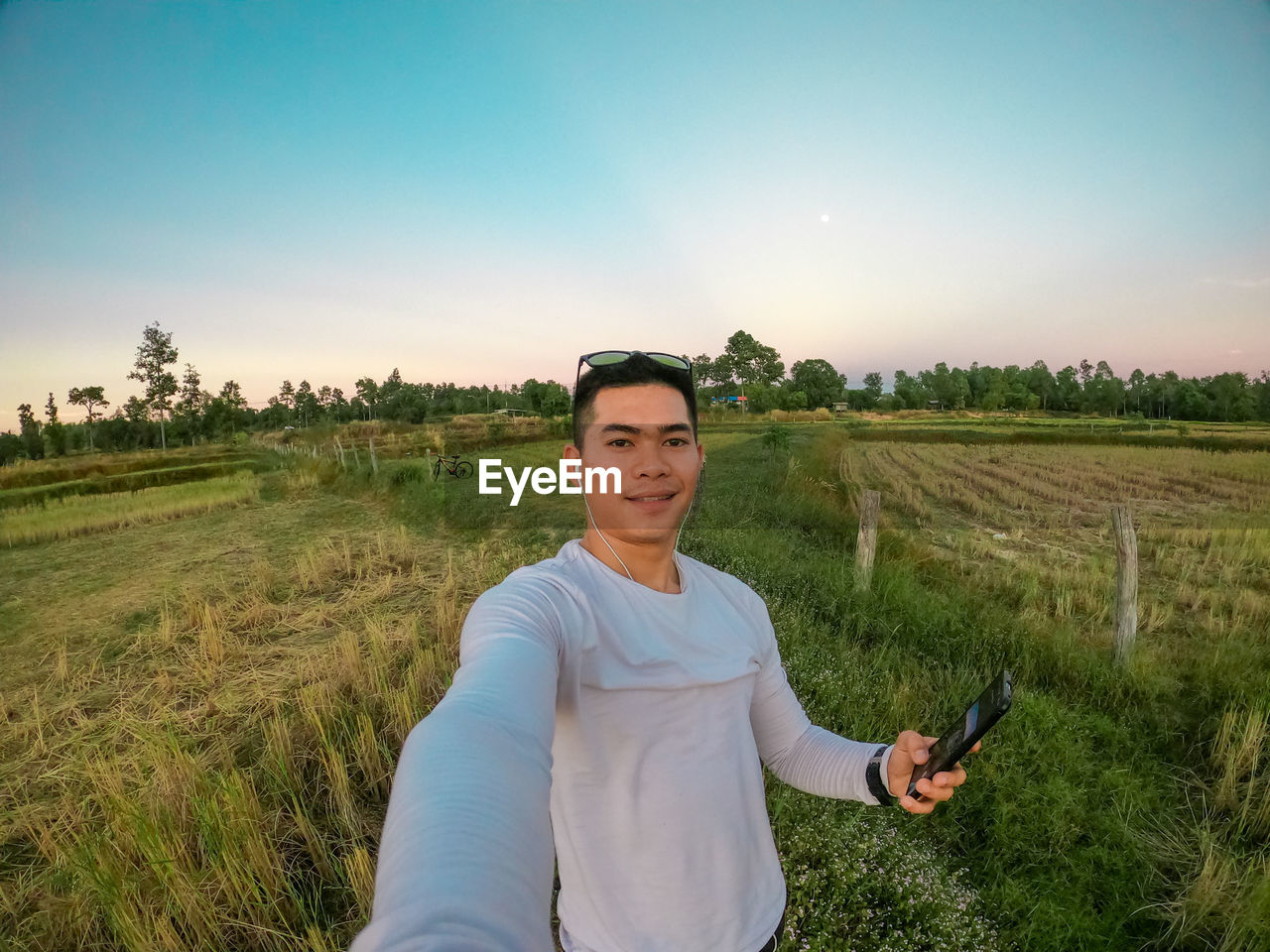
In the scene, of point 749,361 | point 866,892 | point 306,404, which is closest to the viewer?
point 866,892

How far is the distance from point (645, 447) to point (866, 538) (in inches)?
258

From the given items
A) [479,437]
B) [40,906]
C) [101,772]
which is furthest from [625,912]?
[479,437]

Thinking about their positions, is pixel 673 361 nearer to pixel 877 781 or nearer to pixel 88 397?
pixel 877 781

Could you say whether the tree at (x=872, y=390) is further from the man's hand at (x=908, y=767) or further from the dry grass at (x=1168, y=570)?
Result: the man's hand at (x=908, y=767)

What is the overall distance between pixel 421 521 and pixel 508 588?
9478 mm

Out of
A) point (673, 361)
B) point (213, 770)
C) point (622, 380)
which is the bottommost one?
point (213, 770)

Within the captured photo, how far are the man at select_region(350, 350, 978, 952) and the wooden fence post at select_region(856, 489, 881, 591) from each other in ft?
20.3

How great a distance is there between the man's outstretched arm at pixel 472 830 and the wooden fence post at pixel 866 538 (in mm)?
7015

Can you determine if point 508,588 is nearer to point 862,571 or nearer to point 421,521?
point 862,571

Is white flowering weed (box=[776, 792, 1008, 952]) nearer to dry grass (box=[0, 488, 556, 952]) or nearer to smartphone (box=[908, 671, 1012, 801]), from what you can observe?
smartphone (box=[908, 671, 1012, 801])

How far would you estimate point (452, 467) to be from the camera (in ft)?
41.8

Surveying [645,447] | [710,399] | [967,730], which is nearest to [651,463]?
[645,447]

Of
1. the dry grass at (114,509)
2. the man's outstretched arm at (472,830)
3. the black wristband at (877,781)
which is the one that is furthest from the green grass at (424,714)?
the man's outstretched arm at (472,830)

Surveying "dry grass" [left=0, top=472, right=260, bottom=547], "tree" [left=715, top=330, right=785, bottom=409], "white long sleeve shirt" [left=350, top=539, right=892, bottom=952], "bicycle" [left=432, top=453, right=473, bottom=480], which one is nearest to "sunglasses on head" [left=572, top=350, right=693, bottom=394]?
"white long sleeve shirt" [left=350, top=539, right=892, bottom=952]
